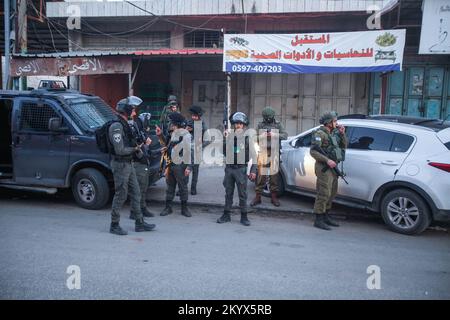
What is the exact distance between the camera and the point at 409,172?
243 inches

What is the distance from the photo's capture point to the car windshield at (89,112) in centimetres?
748

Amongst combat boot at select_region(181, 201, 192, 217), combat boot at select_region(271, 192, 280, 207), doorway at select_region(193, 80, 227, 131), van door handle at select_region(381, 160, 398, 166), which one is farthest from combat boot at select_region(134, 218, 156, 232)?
doorway at select_region(193, 80, 227, 131)

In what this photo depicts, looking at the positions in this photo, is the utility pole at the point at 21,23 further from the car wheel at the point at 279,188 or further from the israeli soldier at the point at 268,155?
the car wheel at the point at 279,188

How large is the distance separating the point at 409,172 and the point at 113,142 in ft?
13.5

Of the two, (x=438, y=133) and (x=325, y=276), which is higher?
(x=438, y=133)

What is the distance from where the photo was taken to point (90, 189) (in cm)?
743

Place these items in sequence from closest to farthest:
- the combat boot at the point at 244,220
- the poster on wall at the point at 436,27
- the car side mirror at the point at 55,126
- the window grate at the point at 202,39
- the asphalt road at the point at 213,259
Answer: the asphalt road at the point at 213,259 → the combat boot at the point at 244,220 → the car side mirror at the point at 55,126 → the poster on wall at the point at 436,27 → the window grate at the point at 202,39

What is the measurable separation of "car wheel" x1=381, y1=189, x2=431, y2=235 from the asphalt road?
14cm

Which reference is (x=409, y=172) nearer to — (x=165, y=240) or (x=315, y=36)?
(x=165, y=240)

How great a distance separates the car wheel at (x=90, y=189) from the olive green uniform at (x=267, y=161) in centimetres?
264

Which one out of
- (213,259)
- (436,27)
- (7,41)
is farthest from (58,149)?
(436,27)

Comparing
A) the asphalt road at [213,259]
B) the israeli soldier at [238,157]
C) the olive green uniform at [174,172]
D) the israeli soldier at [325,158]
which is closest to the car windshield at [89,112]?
the olive green uniform at [174,172]

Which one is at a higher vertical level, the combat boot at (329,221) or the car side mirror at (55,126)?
the car side mirror at (55,126)
